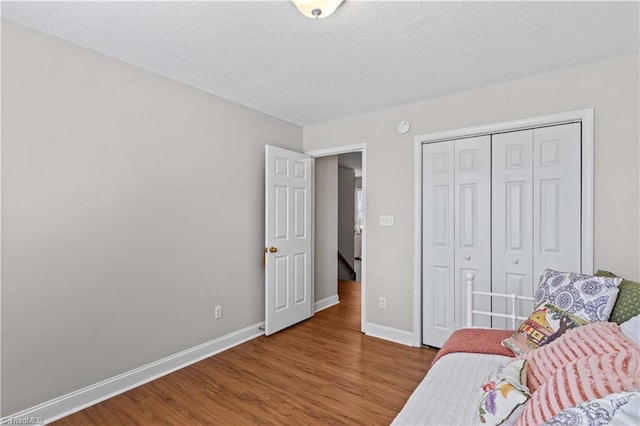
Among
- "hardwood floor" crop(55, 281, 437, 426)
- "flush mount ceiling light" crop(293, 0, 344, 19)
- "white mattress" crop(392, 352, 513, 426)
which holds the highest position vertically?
"flush mount ceiling light" crop(293, 0, 344, 19)

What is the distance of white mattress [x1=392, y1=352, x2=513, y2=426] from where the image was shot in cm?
115

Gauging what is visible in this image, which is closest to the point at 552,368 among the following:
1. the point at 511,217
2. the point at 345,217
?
the point at 511,217

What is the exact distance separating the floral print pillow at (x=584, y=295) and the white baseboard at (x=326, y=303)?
285 cm

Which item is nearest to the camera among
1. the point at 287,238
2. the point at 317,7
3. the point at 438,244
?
the point at 317,7

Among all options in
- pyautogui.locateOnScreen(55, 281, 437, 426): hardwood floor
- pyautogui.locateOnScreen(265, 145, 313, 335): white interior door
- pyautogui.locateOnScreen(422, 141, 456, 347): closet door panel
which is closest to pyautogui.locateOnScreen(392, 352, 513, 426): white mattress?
pyautogui.locateOnScreen(55, 281, 437, 426): hardwood floor

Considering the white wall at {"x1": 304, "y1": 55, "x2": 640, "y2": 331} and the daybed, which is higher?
the white wall at {"x1": 304, "y1": 55, "x2": 640, "y2": 331}

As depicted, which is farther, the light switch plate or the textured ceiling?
the light switch plate

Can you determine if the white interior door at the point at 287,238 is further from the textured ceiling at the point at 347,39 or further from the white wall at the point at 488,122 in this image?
the textured ceiling at the point at 347,39

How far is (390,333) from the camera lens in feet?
10.6

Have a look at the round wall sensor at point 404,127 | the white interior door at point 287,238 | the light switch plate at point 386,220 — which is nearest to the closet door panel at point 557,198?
the round wall sensor at point 404,127

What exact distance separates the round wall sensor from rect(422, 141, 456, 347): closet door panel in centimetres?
26

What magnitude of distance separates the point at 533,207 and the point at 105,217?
3328mm

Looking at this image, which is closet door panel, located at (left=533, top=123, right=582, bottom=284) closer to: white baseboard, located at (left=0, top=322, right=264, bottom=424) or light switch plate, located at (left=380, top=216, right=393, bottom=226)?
light switch plate, located at (left=380, top=216, right=393, bottom=226)

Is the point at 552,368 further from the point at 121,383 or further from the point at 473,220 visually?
the point at 121,383
